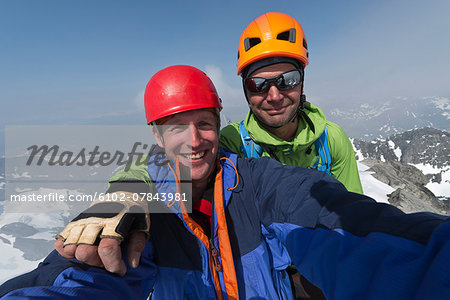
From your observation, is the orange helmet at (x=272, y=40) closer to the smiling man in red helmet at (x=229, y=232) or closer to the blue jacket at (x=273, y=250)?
the smiling man in red helmet at (x=229, y=232)

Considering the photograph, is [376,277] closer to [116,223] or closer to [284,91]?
[116,223]

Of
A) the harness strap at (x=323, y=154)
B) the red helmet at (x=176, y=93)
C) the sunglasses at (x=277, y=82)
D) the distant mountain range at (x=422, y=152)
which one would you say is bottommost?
the distant mountain range at (x=422, y=152)

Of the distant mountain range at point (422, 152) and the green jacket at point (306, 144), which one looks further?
the distant mountain range at point (422, 152)

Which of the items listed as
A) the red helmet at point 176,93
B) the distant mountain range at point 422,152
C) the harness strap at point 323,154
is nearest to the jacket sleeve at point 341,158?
the harness strap at point 323,154

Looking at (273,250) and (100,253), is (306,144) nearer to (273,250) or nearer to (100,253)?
(273,250)

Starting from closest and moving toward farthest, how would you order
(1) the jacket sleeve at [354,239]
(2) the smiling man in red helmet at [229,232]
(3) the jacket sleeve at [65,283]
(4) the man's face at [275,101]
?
(1) the jacket sleeve at [354,239] < (2) the smiling man in red helmet at [229,232] < (3) the jacket sleeve at [65,283] < (4) the man's face at [275,101]

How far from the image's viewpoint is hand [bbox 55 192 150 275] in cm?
165

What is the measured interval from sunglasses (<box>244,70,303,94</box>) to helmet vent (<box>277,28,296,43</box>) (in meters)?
0.79

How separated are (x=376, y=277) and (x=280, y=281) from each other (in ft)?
6.15

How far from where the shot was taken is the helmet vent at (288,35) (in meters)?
4.66

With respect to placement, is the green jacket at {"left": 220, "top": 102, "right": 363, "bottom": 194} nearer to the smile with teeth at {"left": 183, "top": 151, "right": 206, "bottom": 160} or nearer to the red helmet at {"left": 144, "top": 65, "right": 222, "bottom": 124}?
the red helmet at {"left": 144, "top": 65, "right": 222, "bottom": 124}

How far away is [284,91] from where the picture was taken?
4.38 m

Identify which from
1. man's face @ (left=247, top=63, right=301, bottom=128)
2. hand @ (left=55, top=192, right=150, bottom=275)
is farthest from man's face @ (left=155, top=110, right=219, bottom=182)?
man's face @ (left=247, top=63, right=301, bottom=128)

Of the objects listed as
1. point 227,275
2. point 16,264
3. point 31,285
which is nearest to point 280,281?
point 227,275
